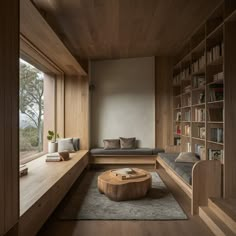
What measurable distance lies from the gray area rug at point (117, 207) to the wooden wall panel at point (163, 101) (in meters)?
2.22

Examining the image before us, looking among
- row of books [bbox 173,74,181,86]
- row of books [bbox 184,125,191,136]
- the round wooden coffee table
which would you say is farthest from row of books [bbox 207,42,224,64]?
the round wooden coffee table

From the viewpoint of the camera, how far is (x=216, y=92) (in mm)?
3508

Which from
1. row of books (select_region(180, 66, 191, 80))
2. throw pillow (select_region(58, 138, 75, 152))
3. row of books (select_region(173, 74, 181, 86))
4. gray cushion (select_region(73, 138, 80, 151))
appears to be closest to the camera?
row of books (select_region(180, 66, 191, 80))

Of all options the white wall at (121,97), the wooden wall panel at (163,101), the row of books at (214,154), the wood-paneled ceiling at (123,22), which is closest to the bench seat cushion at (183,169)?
the row of books at (214,154)

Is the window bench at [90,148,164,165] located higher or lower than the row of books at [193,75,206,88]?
lower

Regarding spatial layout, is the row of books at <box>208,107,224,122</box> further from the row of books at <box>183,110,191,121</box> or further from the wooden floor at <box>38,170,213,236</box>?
the wooden floor at <box>38,170,213,236</box>

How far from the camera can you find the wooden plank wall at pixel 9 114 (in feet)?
5.01

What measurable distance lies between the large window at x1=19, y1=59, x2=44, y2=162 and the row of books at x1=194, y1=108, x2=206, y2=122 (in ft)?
9.63

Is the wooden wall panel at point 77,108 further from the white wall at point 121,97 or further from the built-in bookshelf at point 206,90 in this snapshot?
the built-in bookshelf at point 206,90

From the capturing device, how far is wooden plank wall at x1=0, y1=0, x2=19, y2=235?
153cm

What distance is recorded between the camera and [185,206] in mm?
3156

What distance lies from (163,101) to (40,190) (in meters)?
4.33

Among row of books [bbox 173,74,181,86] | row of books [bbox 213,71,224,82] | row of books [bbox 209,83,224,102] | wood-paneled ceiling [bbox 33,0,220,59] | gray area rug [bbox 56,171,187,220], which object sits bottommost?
gray area rug [bbox 56,171,187,220]

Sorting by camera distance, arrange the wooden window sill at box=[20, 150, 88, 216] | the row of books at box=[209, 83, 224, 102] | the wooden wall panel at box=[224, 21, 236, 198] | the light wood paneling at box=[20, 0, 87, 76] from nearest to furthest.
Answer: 1. the wooden window sill at box=[20, 150, 88, 216]
2. the light wood paneling at box=[20, 0, 87, 76]
3. the wooden wall panel at box=[224, 21, 236, 198]
4. the row of books at box=[209, 83, 224, 102]
